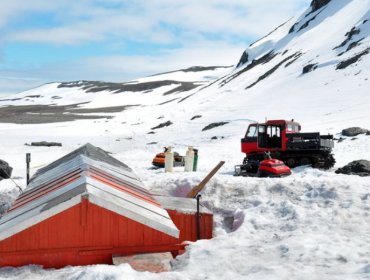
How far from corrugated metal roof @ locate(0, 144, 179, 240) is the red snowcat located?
9005 millimetres

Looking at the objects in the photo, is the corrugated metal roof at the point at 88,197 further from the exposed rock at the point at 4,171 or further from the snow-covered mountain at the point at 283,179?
the exposed rock at the point at 4,171

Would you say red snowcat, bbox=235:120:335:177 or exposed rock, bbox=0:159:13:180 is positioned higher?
red snowcat, bbox=235:120:335:177

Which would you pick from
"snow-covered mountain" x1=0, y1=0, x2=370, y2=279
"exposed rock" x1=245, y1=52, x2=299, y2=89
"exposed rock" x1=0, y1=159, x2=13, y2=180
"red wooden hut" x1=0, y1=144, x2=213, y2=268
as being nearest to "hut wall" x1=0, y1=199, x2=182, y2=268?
"red wooden hut" x1=0, y1=144, x2=213, y2=268

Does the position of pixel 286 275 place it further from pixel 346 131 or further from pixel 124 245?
pixel 346 131

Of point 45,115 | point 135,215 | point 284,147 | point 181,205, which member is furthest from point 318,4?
point 135,215

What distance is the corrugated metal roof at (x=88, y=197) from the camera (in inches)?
392

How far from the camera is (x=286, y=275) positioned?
835 cm

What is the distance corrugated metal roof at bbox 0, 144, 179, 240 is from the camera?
392 inches

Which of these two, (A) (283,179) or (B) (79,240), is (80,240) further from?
(A) (283,179)

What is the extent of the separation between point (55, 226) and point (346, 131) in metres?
25.6

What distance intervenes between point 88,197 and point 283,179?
6.91 metres

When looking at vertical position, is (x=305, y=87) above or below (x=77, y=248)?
above

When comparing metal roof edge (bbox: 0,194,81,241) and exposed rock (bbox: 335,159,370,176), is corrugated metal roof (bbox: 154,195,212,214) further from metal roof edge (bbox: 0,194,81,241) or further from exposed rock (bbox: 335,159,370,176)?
exposed rock (bbox: 335,159,370,176)

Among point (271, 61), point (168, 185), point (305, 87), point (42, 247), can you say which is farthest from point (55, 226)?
point (271, 61)
